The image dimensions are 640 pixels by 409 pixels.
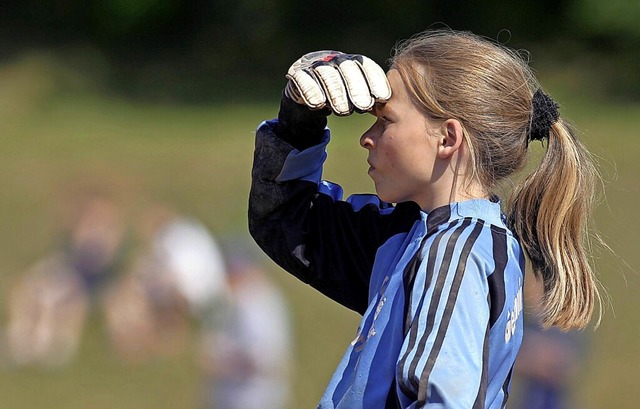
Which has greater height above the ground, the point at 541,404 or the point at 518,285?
the point at 518,285

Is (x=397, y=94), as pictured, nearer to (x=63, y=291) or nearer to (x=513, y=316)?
(x=513, y=316)

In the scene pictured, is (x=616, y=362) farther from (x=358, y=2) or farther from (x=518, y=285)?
(x=358, y=2)

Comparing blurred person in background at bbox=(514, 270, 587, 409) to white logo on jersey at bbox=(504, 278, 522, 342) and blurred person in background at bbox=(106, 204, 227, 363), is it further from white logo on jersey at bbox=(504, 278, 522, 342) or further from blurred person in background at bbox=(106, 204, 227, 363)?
white logo on jersey at bbox=(504, 278, 522, 342)

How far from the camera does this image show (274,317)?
19.1ft

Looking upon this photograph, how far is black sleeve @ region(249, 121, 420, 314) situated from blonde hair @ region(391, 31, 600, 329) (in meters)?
0.23

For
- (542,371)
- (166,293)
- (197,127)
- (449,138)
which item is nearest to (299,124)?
(449,138)

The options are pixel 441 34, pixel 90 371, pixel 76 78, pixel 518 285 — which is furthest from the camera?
pixel 76 78

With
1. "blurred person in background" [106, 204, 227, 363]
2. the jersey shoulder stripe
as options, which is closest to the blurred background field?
"blurred person in background" [106, 204, 227, 363]

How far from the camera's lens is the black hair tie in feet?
6.24

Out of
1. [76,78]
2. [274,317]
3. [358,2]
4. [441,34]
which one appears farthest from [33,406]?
[358,2]

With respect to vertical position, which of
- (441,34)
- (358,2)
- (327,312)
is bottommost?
(327,312)

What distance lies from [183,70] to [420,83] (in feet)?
43.4

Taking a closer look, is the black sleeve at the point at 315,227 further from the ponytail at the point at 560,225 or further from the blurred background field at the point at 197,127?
the blurred background field at the point at 197,127

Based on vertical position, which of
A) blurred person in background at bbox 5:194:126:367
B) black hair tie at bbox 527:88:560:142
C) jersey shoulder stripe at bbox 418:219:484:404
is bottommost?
blurred person in background at bbox 5:194:126:367
